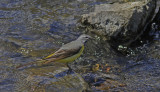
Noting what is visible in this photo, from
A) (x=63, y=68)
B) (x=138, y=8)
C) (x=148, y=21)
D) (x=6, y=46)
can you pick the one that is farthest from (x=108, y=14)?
(x=6, y=46)

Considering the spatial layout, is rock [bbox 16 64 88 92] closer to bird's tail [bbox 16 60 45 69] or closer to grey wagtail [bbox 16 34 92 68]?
bird's tail [bbox 16 60 45 69]

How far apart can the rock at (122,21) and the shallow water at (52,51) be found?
1.31 feet

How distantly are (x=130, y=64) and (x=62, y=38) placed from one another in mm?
2637

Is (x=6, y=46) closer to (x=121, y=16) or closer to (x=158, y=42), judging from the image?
(x=121, y=16)

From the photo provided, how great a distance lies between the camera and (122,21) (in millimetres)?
8367

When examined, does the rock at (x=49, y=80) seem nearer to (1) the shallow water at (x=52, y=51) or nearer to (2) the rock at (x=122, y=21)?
(1) the shallow water at (x=52, y=51)

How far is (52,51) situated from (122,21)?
2.47 m

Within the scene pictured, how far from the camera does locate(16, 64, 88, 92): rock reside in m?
5.56

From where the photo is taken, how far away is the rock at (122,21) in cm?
835

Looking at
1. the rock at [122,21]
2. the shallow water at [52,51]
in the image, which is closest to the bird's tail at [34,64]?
the shallow water at [52,51]

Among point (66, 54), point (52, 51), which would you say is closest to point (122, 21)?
point (52, 51)

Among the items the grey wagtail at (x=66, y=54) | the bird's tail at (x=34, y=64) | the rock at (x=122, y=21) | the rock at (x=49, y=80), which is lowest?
the rock at (x=49, y=80)

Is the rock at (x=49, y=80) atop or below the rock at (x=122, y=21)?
below

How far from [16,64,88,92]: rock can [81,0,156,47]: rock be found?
2.54m
